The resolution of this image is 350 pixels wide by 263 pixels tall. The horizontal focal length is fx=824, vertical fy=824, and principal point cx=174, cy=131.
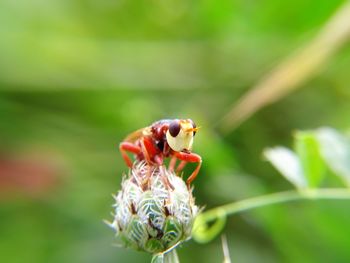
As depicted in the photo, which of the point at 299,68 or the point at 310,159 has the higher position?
the point at 299,68

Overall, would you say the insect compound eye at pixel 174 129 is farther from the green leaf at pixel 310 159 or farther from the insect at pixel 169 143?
the green leaf at pixel 310 159

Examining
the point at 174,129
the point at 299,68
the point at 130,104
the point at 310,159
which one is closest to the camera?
the point at 174,129

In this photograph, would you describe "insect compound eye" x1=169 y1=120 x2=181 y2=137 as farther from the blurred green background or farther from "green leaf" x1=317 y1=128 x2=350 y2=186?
the blurred green background

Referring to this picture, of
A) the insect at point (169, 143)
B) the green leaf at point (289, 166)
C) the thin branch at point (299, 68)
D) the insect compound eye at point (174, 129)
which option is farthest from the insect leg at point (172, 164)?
the thin branch at point (299, 68)

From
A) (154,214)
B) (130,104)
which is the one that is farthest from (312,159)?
(130,104)

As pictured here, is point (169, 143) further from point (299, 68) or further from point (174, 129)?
point (299, 68)

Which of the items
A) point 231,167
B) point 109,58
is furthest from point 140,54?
point 231,167

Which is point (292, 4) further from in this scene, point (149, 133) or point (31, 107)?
point (149, 133)
